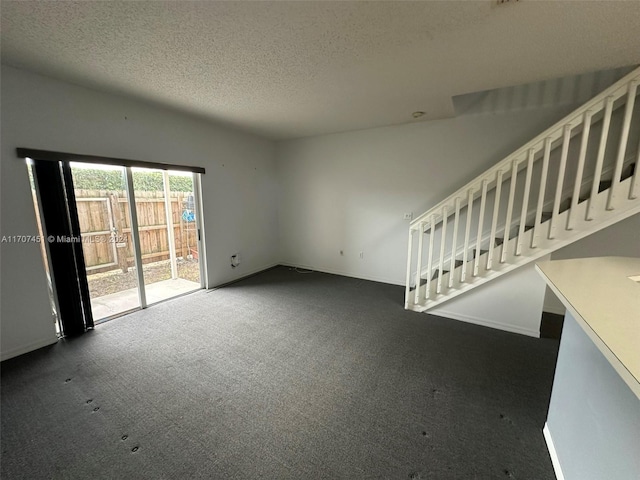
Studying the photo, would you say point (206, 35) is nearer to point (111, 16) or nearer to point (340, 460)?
point (111, 16)

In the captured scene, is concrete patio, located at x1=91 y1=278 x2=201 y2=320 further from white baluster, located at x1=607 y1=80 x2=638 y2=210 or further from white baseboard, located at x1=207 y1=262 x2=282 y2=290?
white baluster, located at x1=607 y1=80 x2=638 y2=210

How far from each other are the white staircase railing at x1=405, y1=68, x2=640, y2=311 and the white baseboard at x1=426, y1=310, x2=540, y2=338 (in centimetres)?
21

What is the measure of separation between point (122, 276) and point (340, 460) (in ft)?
10.8

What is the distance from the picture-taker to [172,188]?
3.67 m

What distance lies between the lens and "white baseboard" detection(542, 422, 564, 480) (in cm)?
133

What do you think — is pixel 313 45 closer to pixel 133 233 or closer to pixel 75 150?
pixel 75 150

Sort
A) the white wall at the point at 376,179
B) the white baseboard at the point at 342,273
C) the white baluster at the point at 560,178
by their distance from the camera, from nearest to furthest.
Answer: the white baluster at the point at 560,178 < the white wall at the point at 376,179 < the white baseboard at the point at 342,273

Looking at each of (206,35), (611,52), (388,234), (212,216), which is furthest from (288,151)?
(611,52)

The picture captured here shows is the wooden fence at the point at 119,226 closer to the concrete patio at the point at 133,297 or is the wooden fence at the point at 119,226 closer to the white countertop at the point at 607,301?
the concrete patio at the point at 133,297

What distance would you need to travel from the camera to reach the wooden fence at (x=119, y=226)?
281cm

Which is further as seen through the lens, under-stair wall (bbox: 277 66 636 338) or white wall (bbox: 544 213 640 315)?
under-stair wall (bbox: 277 66 636 338)

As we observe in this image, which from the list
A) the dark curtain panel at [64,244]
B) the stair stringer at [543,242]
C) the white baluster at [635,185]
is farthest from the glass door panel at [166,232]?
the white baluster at [635,185]

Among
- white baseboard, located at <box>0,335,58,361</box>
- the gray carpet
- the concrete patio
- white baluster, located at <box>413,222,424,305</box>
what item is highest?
white baluster, located at <box>413,222,424,305</box>

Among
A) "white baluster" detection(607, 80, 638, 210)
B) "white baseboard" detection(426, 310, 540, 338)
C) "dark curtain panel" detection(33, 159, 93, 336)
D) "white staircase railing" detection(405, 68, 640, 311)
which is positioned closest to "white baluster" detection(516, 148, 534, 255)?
"white staircase railing" detection(405, 68, 640, 311)
